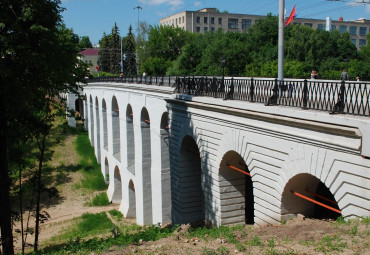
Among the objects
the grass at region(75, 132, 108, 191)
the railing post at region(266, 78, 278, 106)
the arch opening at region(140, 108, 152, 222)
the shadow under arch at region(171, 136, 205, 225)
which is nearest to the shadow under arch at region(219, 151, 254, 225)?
the railing post at region(266, 78, 278, 106)

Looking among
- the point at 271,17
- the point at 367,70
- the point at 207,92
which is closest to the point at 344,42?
the point at 271,17

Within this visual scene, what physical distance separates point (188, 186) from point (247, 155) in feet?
22.6

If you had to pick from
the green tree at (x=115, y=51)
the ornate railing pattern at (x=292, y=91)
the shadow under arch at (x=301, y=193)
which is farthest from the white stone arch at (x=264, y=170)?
the green tree at (x=115, y=51)

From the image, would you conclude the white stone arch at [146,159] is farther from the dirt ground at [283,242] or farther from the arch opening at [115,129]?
the dirt ground at [283,242]

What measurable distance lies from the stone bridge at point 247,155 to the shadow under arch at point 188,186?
1.9 inches

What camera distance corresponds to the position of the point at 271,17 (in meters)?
49.4

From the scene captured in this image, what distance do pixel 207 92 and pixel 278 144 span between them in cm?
538

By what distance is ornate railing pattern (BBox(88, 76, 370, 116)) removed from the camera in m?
8.75

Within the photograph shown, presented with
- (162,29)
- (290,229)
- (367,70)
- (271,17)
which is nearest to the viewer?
(290,229)

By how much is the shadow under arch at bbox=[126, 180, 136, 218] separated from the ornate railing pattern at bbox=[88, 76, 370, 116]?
44.3ft

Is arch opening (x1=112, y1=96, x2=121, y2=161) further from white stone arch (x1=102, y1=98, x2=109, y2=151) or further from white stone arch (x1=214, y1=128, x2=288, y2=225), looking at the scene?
white stone arch (x1=214, y1=128, x2=288, y2=225)

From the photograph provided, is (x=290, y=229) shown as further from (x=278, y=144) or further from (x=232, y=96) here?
(x=232, y=96)

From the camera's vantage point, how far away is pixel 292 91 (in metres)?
10.7

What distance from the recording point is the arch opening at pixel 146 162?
25.6 m
